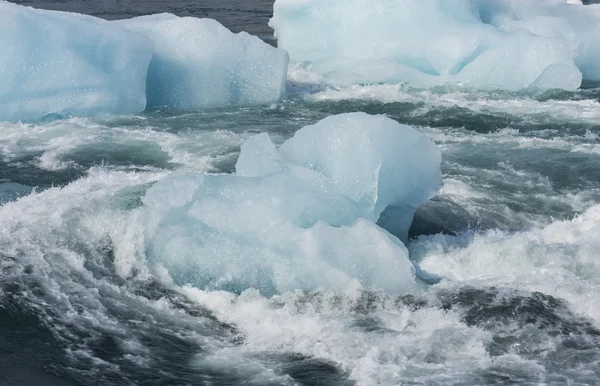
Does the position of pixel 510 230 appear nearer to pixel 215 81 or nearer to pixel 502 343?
pixel 502 343

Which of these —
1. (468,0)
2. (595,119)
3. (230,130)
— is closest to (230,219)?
(230,130)

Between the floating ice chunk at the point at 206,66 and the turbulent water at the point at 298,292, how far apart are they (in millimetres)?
1675

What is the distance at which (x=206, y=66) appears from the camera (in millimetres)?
14188

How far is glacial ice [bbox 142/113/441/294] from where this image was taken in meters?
7.96

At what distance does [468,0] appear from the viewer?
1677cm

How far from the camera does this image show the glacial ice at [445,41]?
15.5m

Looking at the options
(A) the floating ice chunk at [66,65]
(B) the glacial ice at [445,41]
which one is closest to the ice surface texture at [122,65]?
(A) the floating ice chunk at [66,65]

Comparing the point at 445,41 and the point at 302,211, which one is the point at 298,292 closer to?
the point at 302,211

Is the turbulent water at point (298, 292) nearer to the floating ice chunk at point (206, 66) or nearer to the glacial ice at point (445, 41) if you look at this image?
the floating ice chunk at point (206, 66)

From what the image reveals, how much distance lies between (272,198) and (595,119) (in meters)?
7.88

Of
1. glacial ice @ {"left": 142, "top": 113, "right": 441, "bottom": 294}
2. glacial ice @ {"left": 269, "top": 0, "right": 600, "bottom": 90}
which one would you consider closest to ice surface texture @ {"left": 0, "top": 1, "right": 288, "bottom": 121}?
glacial ice @ {"left": 269, "top": 0, "right": 600, "bottom": 90}

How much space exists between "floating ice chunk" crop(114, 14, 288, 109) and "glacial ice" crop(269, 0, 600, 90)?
6.82 ft

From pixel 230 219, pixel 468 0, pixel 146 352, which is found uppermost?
pixel 468 0

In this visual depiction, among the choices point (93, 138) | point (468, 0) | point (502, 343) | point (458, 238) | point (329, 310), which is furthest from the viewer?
point (468, 0)
